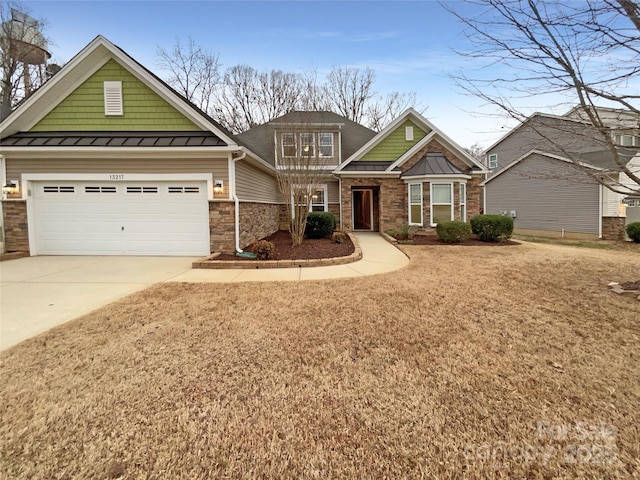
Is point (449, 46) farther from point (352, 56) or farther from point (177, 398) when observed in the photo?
point (352, 56)

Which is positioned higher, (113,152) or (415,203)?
(113,152)

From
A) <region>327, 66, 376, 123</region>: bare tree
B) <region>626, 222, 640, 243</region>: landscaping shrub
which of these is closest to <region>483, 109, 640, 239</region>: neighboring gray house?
<region>626, 222, 640, 243</region>: landscaping shrub

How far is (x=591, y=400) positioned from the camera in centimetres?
239

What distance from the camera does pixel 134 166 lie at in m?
8.80

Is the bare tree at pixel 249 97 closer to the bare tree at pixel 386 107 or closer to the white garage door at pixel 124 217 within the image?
the bare tree at pixel 386 107

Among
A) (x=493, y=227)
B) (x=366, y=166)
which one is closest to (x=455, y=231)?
(x=493, y=227)

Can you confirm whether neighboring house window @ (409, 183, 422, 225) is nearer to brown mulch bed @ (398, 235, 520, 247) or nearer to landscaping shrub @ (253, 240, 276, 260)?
brown mulch bed @ (398, 235, 520, 247)

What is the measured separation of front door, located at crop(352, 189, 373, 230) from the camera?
1764cm

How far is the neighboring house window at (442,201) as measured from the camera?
13.5 metres

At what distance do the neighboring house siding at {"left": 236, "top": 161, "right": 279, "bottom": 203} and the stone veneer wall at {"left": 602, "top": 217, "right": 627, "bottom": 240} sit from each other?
16.8 meters

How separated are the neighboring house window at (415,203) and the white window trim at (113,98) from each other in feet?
38.2

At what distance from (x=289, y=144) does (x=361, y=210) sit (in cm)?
905

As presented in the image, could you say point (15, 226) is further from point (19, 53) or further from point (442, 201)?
point (19, 53)

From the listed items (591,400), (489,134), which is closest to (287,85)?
(489,134)
